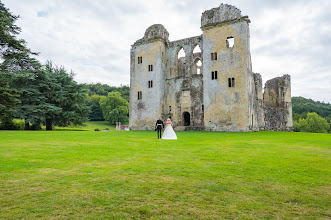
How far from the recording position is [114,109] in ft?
214

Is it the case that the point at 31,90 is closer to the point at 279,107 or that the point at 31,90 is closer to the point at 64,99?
the point at 64,99

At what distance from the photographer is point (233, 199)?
3562 millimetres

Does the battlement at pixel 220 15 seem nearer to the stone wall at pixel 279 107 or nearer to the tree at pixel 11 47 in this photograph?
the stone wall at pixel 279 107

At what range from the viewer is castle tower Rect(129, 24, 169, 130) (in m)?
32.2

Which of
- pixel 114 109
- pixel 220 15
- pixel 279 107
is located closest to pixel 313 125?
pixel 279 107

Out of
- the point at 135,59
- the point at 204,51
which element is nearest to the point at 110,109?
the point at 135,59

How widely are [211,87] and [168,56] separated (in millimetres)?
9462

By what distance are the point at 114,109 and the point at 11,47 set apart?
4065 cm

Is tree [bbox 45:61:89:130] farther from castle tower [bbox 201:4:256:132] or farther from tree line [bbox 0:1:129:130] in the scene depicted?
castle tower [bbox 201:4:256:132]

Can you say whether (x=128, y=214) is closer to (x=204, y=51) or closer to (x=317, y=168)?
(x=317, y=168)

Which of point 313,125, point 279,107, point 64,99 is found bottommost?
point 313,125

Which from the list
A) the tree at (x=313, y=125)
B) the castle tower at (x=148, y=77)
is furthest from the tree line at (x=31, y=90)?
the tree at (x=313, y=125)

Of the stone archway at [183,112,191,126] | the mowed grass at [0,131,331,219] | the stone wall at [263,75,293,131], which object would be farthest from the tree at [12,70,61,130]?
the stone wall at [263,75,293,131]

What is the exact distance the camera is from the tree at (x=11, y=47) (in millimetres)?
22684
